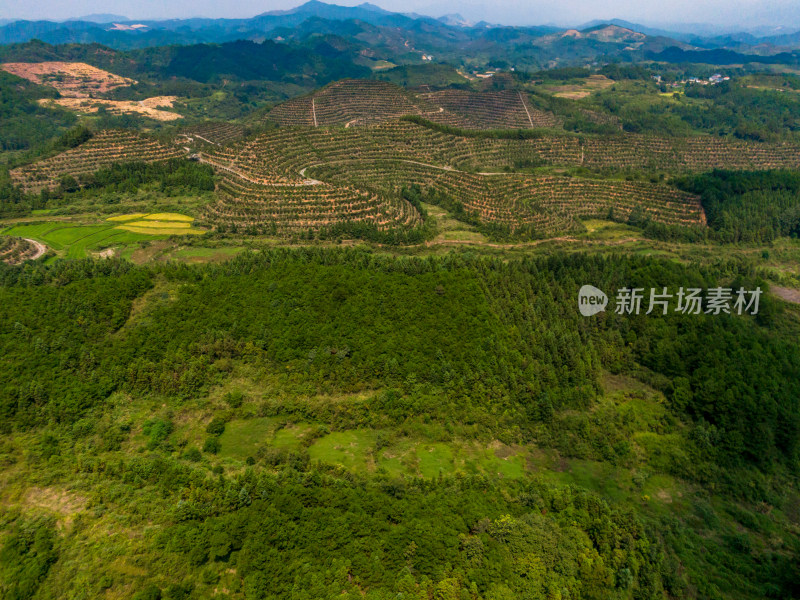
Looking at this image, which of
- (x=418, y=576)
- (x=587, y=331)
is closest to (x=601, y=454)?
(x=587, y=331)

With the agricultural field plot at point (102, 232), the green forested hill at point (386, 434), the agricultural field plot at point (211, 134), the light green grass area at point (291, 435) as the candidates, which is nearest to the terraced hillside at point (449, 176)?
the agricultural field plot at point (102, 232)

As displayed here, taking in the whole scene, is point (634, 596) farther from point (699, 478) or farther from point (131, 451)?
point (131, 451)

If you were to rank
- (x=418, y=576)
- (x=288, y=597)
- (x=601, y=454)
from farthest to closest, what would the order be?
(x=601, y=454) < (x=418, y=576) < (x=288, y=597)

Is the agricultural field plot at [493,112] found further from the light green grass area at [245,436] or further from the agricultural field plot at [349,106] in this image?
the light green grass area at [245,436]

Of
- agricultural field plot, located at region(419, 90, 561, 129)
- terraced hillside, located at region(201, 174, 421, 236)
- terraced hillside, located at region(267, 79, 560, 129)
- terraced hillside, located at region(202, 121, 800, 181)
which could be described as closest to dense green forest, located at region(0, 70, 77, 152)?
terraced hillside, located at region(267, 79, 560, 129)

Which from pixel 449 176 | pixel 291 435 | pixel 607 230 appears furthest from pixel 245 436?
pixel 607 230

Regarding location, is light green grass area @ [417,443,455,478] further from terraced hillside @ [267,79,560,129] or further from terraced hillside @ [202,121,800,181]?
terraced hillside @ [267,79,560,129]

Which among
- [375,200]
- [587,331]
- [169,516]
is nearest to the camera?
[169,516]
